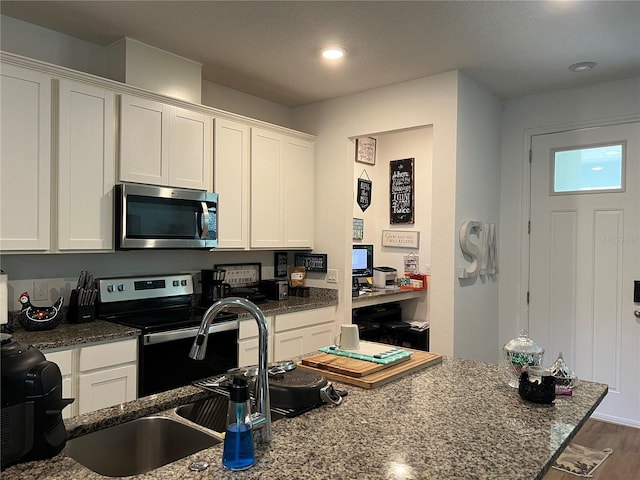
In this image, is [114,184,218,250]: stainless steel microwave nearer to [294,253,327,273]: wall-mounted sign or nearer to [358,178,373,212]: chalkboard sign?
[294,253,327,273]: wall-mounted sign

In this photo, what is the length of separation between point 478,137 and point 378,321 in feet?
6.66

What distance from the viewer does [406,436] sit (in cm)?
128

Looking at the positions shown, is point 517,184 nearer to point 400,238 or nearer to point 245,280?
point 400,238

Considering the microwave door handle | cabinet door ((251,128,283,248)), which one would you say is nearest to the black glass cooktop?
the microwave door handle

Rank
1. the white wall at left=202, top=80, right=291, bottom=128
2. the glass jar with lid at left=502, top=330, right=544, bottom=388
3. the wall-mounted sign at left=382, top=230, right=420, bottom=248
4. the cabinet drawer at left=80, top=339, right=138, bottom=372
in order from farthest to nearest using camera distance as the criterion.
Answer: the wall-mounted sign at left=382, top=230, right=420, bottom=248 → the white wall at left=202, top=80, right=291, bottom=128 → the cabinet drawer at left=80, top=339, right=138, bottom=372 → the glass jar with lid at left=502, top=330, right=544, bottom=388

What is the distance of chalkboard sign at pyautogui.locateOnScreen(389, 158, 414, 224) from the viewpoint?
5.07m

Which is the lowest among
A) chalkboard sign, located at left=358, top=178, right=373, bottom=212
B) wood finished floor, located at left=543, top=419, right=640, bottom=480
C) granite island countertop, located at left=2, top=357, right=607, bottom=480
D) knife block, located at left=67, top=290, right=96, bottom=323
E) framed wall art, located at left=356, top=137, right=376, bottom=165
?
wood finished floor, located at left=543, top=419, right=640, bottom=480

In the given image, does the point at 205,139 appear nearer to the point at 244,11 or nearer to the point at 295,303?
the point at 244,11

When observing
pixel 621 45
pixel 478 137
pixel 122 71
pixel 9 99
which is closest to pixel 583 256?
pixel 478 137

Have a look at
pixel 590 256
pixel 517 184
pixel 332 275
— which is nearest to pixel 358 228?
pixel 332 275

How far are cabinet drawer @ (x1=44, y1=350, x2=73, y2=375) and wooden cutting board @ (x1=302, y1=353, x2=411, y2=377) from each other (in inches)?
48.2

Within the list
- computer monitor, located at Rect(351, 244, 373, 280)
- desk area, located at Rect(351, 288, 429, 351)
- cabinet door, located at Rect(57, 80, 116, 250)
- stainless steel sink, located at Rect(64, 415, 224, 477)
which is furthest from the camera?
computer monitor, located at Rect(351, 244, 373, 280)

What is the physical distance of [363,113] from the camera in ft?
12.7

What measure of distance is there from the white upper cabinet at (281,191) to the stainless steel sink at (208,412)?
6.86ft
